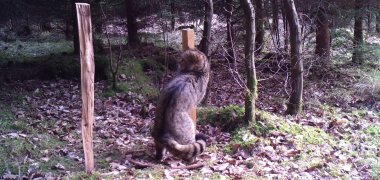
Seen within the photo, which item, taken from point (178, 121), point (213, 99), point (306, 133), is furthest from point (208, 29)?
point (178, 121)

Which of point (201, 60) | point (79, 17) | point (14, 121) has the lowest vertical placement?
point (14, 121)

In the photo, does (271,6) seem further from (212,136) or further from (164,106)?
(164,106)

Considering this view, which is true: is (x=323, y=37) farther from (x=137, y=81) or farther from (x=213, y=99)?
(x=137, y=81)

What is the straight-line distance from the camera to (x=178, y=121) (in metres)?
6.00

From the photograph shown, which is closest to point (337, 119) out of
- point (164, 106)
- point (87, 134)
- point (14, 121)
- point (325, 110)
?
point (325, 110)

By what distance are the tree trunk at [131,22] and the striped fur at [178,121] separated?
348 inches

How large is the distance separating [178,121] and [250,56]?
81.6 inches

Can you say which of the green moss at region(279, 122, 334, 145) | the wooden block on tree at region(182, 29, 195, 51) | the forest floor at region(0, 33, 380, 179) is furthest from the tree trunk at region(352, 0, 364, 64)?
the wooden block on tree at region(182, 29, 195, 51)

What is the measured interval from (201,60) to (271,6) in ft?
29.7

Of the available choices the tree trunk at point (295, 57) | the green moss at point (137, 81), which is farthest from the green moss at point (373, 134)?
the green moss at point (137, 81)

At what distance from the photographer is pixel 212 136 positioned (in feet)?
24.7

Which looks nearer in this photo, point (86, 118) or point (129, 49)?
point (86, 118)

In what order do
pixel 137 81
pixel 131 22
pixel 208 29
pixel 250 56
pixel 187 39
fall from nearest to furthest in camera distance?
pixel 187 39 < pixel 250 56 < pixel 208 29 < pixel 137 81 < pixel 131 22

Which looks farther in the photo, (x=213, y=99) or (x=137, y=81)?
(x=137, y=81)
